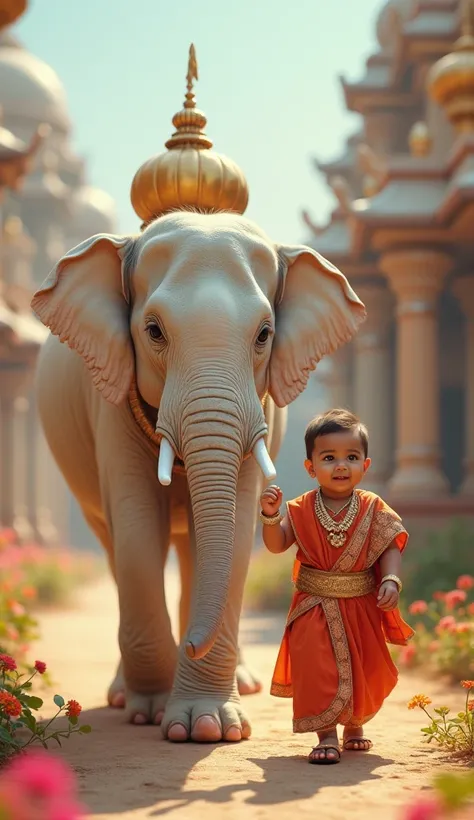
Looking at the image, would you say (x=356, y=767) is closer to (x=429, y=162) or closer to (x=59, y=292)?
(x=59, y=292)

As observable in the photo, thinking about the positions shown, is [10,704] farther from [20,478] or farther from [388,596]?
[20,478]

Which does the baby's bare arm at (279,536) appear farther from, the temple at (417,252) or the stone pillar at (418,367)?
the stone pillar at (418,367)

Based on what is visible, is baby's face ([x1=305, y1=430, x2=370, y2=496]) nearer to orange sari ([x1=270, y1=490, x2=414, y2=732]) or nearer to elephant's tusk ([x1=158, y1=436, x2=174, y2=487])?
orange sari ([x1=270, y1=490, x2=414, y2=732])

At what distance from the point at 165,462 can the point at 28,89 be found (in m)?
27.1

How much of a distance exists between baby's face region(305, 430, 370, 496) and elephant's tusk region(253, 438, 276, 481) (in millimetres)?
179

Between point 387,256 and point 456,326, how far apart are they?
140 inches

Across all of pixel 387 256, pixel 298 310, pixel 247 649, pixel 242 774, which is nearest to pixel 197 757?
pixel 242 774

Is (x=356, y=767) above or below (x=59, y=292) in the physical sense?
below

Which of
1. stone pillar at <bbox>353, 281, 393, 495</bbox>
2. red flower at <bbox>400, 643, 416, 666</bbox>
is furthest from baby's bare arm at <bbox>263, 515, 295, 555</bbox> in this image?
stone pillar at <bbox>353, 281, 393, 495</bbox>

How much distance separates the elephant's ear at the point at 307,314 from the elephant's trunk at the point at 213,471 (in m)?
0.71

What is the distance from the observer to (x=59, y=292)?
566cm

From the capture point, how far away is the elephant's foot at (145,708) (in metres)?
5.73

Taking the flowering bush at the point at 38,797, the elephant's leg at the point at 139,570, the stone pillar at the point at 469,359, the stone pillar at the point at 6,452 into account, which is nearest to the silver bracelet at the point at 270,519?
the elephant's leg at the point at 139,570

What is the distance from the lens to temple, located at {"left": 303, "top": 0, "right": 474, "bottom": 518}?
13164mm
